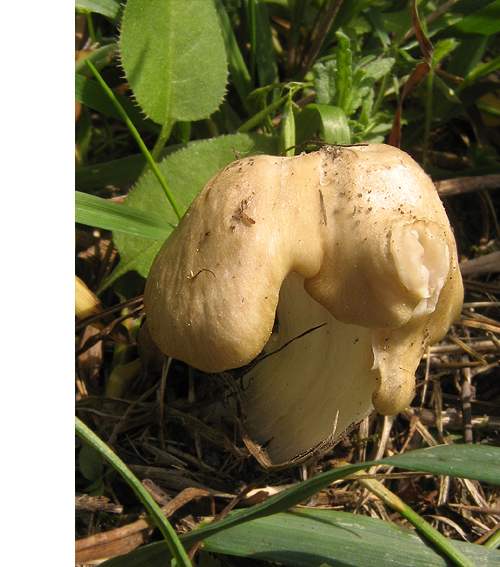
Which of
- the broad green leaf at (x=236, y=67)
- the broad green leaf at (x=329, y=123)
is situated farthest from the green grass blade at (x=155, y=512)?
the broad green leaf at (x=236, y=67)

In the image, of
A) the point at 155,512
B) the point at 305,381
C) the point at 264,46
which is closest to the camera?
the point at 155,512

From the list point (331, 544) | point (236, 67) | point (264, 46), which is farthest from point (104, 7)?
point (331, 544)

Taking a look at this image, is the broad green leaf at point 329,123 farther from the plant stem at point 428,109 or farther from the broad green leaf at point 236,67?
the plant stem at point 428,109

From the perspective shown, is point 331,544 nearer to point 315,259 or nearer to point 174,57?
point 315,259

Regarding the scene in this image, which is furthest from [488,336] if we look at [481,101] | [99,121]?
[99,121]
